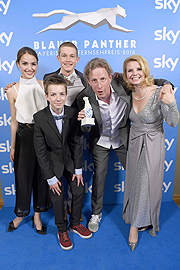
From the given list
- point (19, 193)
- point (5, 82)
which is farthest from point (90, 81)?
point (19, 193)

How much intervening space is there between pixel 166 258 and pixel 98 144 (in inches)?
51.4

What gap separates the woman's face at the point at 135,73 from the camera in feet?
6.50

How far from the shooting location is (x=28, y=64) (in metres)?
2.23

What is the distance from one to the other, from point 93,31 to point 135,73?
937mm

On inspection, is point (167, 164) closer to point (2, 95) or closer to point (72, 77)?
point (72, 77)

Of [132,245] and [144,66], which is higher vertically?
[144,66]

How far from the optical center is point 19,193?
2.44 m

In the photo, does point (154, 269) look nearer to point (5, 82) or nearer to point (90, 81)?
point (90, 81)

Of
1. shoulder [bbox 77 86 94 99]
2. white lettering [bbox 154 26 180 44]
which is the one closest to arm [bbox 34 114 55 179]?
shoulder [bbox 77 86 94 99]

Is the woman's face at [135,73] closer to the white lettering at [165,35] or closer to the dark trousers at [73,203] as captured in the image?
the white lettering at [165,35]

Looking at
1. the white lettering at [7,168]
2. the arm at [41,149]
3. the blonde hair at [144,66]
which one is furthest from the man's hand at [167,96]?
the white lettering at [7,168]

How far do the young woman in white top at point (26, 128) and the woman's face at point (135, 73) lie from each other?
0.97m

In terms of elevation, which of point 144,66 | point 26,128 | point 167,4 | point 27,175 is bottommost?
point 27,175

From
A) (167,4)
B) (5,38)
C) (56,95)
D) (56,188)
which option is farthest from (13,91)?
(167,4)
